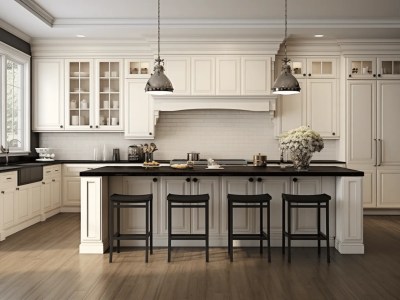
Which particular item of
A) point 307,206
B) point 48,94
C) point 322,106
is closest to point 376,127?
point 322,106

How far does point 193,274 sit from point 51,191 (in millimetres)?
3876

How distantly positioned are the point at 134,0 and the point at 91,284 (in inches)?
151

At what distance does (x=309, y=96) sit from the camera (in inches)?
296

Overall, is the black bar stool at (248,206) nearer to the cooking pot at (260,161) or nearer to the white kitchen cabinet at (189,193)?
the white kitchen cabinet at (189,193)

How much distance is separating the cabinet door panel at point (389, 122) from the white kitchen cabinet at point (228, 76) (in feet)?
7.97

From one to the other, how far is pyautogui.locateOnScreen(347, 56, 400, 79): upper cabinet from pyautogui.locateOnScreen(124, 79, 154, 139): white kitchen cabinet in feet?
11.4

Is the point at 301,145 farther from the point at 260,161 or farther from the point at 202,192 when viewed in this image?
the point at 202,192

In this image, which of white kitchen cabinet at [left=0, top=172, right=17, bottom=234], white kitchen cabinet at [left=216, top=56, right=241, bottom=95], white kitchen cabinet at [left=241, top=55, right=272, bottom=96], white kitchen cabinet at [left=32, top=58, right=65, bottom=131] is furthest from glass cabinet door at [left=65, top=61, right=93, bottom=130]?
white kitchen cabinet at [left=241, top=55, right=272, bottom=96]

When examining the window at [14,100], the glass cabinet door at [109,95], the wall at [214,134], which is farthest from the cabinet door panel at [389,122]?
the window at [14,100]

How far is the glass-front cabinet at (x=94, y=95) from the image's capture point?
7.61 meters

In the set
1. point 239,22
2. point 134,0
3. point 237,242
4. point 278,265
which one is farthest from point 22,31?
point 278,265

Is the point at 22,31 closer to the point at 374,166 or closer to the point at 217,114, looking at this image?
the point at 217,114

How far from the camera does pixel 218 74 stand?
288 inches

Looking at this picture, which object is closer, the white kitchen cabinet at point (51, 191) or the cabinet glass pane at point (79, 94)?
the white kitchen cabinet at point (51, 191)
